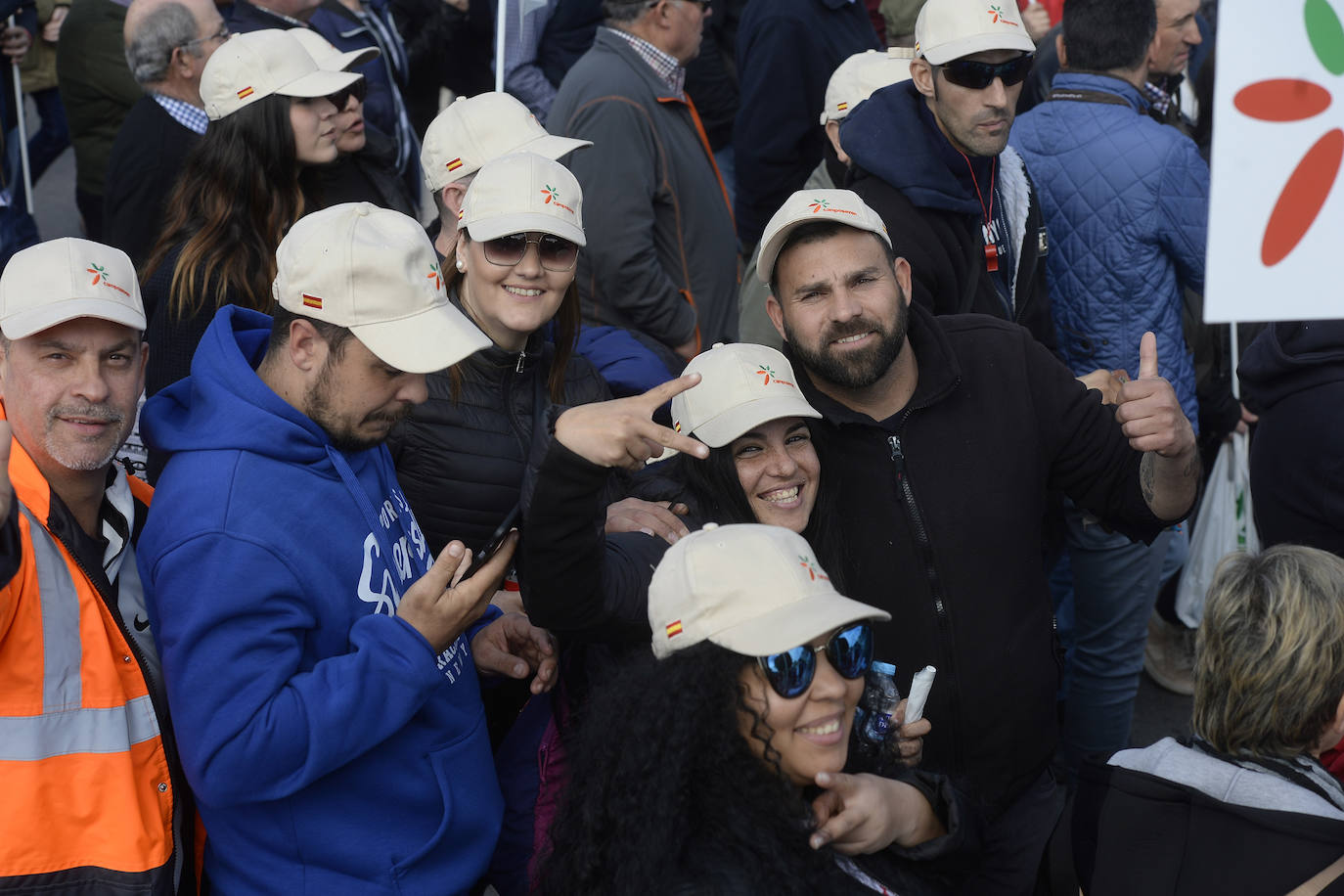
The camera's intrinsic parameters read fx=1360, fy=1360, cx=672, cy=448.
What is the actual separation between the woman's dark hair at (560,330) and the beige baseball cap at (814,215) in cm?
51

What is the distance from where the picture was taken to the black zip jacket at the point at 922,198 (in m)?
3.66

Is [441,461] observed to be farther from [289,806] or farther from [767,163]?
[767,163]

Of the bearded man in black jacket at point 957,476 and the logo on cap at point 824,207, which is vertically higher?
the logo on cap at point 824,207

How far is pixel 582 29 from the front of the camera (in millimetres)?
6309

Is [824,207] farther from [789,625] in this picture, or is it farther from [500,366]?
[789,625]

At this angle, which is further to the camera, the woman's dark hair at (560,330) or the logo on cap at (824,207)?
the woman's dark hair at (560,330)

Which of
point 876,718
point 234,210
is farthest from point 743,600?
point 234,210

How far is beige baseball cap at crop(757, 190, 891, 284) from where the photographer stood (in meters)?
2.98

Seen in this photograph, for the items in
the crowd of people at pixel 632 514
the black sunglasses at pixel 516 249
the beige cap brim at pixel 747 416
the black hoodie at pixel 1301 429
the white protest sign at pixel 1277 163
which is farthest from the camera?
the black hoodie at pixel 1301 429

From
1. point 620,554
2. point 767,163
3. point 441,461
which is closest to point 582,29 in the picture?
point 767,163

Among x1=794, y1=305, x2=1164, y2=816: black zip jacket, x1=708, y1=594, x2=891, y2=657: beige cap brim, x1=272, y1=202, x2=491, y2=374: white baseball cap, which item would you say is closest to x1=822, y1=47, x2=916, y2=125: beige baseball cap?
x1=794, y1=305, x2=1164, y2=816: black zip jacket

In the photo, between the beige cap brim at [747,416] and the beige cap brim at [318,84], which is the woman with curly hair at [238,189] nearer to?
the beige cap brim at [318,84]

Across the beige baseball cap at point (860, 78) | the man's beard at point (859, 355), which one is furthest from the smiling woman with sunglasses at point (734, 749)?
the beige baseball cap at point (860, 78)

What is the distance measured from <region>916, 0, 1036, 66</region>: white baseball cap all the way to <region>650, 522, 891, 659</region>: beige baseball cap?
2.12m
